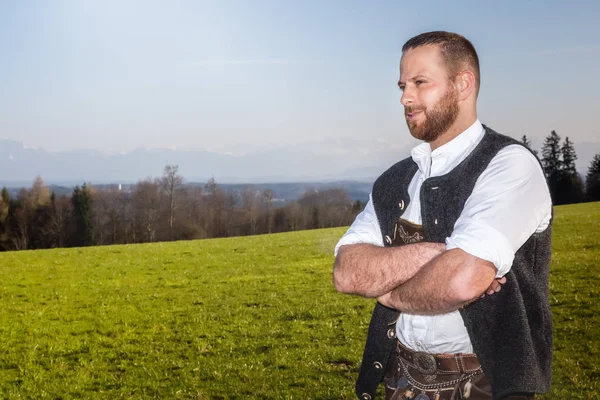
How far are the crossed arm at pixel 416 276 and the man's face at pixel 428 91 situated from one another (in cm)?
81

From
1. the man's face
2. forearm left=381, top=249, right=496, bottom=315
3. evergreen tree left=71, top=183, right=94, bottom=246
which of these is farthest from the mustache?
evergreen tree left=71, top=183, right=94, bottom=246

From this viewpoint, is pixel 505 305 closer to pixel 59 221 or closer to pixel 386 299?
pixel 386 299

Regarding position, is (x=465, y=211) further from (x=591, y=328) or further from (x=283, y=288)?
(x=283, y=288)

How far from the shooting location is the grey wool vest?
10.3ft

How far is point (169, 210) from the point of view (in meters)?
109

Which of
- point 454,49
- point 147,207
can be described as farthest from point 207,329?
point 147,207

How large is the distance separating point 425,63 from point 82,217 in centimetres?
10298

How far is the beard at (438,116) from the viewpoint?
3.46 m

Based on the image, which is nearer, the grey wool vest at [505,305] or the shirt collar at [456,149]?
the grey wool vest at [505,305]

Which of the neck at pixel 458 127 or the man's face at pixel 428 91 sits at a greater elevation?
the man's face at pixel 428 91

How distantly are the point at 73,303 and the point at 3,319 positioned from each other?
2654 millimetres

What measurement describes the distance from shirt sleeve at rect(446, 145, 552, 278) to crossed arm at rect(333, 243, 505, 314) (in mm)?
85

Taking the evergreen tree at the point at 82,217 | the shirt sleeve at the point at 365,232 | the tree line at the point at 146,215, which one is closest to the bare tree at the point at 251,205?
the tree line at the point at 146,215

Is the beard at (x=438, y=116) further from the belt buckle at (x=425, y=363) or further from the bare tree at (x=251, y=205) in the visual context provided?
the bare tree at (x=251, y=205)
